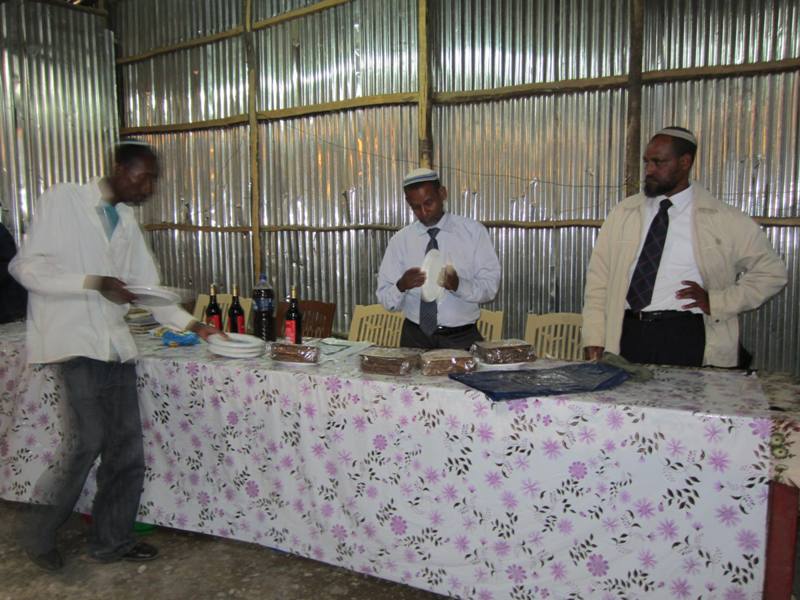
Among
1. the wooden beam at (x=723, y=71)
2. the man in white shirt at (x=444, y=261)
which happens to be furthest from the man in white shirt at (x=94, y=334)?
the wooden beam at (x=723, y=71)

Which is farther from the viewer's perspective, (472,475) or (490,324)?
(490,324)

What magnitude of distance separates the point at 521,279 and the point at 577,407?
3.13m

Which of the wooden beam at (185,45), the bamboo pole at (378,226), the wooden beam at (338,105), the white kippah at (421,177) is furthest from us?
the wooden beam at (185,45)

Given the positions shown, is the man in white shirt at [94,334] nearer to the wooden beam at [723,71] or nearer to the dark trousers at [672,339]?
the dark trousers at [672,339]

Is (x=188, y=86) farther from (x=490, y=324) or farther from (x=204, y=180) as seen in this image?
(x=490, y=324)

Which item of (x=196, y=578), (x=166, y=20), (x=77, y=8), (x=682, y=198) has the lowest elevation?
(x=196, y=578)

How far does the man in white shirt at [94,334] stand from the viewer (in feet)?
7.84

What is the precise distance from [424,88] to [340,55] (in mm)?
1075

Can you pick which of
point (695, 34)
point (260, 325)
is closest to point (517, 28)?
point (695, 34)

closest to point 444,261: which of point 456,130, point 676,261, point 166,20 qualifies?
point 676,261

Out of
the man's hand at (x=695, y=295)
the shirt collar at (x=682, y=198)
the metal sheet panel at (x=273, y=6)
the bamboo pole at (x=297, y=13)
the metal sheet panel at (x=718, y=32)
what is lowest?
the man's hand at (x=695, y=295)

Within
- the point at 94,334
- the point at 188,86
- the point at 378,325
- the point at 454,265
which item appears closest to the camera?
the point at 94,334

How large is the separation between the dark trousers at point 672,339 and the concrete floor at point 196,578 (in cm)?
136

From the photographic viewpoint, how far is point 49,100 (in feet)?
21.2
